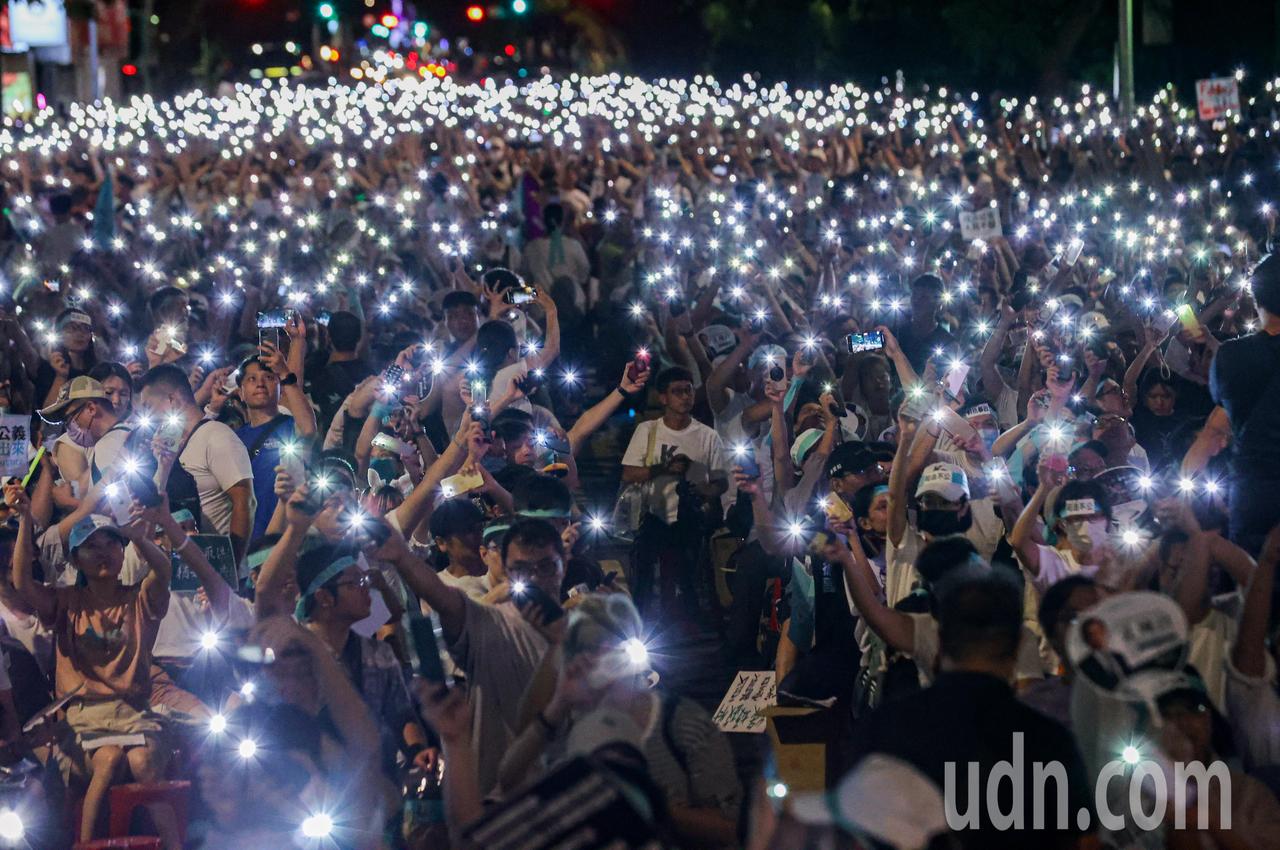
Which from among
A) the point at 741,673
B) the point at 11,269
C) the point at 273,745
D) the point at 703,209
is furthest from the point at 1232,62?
the point at 273,745

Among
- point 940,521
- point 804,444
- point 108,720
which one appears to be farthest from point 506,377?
point 940,521

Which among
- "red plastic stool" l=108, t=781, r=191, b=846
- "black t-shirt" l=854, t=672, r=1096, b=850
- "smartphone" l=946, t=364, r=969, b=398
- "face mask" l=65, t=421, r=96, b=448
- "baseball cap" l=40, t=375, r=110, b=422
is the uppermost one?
"baseball cap" l=40, t=375, r=110, b=422

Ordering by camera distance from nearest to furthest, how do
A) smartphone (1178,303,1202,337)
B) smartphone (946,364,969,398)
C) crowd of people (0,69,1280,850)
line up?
1. crowd of people (0,69,1280,850)
2. smartphone (946,364,969,398)
3. smartphone (1178,303,1202,337)

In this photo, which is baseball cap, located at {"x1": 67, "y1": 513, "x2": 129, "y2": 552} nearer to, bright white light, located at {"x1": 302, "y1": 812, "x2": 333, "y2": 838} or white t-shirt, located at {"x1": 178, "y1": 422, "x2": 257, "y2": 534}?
white t-shirt, located at {"x1": 178, "y1": 422, "x2": 257, "y2": 534}

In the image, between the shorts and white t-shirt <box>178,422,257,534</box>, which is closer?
the shorts

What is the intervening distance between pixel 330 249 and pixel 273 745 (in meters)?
12.1

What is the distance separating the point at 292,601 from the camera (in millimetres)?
6633

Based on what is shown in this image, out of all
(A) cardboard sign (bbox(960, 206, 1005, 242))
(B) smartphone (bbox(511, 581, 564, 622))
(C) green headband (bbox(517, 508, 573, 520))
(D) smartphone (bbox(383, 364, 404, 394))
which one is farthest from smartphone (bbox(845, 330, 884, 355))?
(A) cardboard sign (bbox(960, 206, 1005, 242))

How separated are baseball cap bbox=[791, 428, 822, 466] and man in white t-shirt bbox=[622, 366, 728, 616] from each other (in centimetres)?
56

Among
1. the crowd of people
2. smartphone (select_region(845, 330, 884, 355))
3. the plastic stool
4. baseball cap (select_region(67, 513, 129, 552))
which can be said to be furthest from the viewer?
smartphone (select_region(845, 330, 884, 355))

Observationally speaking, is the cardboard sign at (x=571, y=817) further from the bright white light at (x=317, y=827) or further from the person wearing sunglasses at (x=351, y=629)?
the person wearing sunglasses at (x=351, y=629)

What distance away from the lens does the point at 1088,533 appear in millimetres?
6293

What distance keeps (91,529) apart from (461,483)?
4.27 ft

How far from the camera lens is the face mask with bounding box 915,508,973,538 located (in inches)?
261
